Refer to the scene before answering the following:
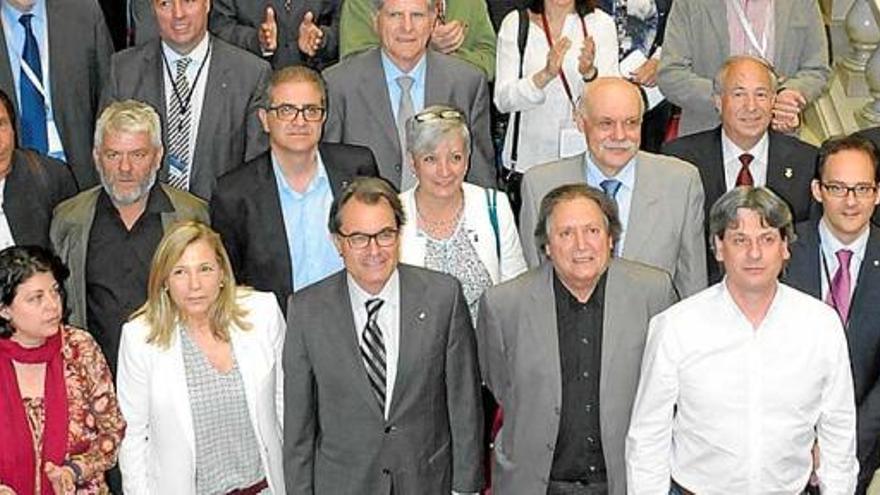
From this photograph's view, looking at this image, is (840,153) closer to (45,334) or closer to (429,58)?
(429,58)

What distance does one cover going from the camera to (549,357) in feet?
15.7

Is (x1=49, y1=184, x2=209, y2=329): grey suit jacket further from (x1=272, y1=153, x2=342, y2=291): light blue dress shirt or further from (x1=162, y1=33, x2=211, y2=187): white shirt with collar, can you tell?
(x1=162, y1=33, x2=211, y2=187): white shirt with collar

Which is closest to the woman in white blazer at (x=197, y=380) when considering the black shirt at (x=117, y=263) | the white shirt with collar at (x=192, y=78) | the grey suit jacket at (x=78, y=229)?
the black shirt at (x=117, y=263)

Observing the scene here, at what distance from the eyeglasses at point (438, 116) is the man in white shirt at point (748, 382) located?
1.05 meters

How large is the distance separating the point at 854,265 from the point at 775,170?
2.28 feet

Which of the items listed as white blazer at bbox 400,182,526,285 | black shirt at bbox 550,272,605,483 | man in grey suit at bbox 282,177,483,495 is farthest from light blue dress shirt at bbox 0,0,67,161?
black shirt at bbox 550,272,605,483

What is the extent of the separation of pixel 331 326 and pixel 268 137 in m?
1.34

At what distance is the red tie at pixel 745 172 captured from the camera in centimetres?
563

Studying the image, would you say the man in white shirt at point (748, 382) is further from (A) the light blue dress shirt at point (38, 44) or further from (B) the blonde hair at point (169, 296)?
(A) the light blue dress shirt at point (38, 44)

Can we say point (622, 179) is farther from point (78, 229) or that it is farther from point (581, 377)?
point (78, 229)

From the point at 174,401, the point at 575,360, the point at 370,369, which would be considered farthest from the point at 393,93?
the point at 174,401

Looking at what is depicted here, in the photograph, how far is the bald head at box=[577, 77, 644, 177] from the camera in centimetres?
521

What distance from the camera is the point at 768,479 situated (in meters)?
4.52

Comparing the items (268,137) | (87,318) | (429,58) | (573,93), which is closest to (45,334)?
(87,318)
